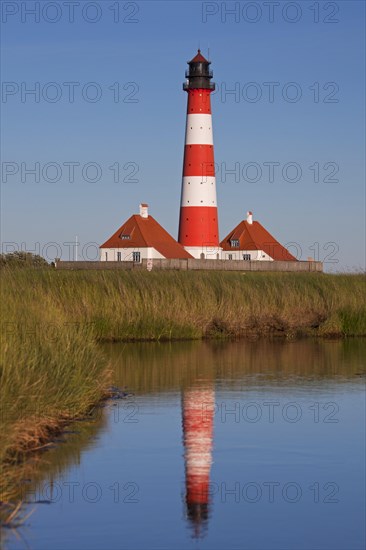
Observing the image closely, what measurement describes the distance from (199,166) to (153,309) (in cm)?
2372

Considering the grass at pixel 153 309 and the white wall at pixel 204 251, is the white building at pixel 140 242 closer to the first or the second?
the white wall at pixel 204 251

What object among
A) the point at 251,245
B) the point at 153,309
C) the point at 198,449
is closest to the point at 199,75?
the point at 251,245

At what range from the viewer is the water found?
7359mm

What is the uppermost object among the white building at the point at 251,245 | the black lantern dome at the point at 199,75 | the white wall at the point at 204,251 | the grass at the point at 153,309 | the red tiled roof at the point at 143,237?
the black lantern dome at the point at 199,75

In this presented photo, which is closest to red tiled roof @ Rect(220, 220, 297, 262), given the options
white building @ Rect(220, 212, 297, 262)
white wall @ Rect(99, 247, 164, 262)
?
white building @ Rect(220, 212, 297, 262)

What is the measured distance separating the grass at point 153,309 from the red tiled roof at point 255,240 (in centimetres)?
3303

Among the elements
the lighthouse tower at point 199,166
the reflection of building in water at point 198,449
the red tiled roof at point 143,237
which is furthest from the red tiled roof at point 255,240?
the reflection of building in water at point 198,449

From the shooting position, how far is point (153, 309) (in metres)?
22.2

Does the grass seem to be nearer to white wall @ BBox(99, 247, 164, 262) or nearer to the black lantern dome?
the black lantern dome

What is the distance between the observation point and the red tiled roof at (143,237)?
52700 millimetres

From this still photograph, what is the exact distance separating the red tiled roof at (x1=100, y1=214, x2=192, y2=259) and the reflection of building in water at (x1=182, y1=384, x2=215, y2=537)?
125 ft

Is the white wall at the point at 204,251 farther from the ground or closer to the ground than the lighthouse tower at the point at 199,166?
closer to the ground

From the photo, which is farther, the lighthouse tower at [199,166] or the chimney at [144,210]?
the chimney at [144,210]

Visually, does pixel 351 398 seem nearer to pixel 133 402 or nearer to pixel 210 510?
pixel 133 402
